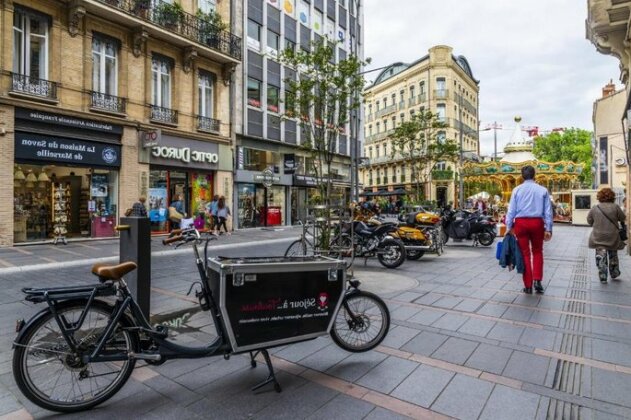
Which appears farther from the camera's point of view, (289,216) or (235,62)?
(289,216)

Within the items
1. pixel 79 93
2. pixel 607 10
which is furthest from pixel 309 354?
pixel 79 93

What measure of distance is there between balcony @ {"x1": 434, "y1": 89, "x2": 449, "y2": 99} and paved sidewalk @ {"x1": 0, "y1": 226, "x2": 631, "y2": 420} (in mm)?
49396

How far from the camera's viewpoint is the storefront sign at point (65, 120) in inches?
519

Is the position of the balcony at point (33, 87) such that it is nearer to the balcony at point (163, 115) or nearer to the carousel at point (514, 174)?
the balcony at point (163, 115)

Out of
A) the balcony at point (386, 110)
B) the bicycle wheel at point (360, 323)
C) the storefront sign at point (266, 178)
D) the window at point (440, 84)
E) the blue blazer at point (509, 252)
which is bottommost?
the bicycle wheel at point (360, 323)

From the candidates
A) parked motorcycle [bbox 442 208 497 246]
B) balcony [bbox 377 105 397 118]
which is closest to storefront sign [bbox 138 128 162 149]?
parked motorcycle [bbox 442 208 497 246]

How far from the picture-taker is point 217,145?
20.6m

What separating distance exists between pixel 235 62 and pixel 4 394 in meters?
20.3

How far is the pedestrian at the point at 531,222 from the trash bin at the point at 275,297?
4123mm

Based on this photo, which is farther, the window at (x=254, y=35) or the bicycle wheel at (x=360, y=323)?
the window at (x=254, y=35)

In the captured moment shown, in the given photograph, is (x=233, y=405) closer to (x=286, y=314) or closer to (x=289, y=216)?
(x=286, y=314)

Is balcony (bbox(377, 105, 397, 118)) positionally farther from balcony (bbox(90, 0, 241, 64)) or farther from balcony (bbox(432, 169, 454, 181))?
balcony (bbox(90, 0, 241, 64))

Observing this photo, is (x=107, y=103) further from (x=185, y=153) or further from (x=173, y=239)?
(x=173, y=239)

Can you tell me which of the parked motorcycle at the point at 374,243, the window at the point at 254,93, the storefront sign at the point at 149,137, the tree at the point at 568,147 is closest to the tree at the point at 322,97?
the parked motorcycle at the point at 374,243
